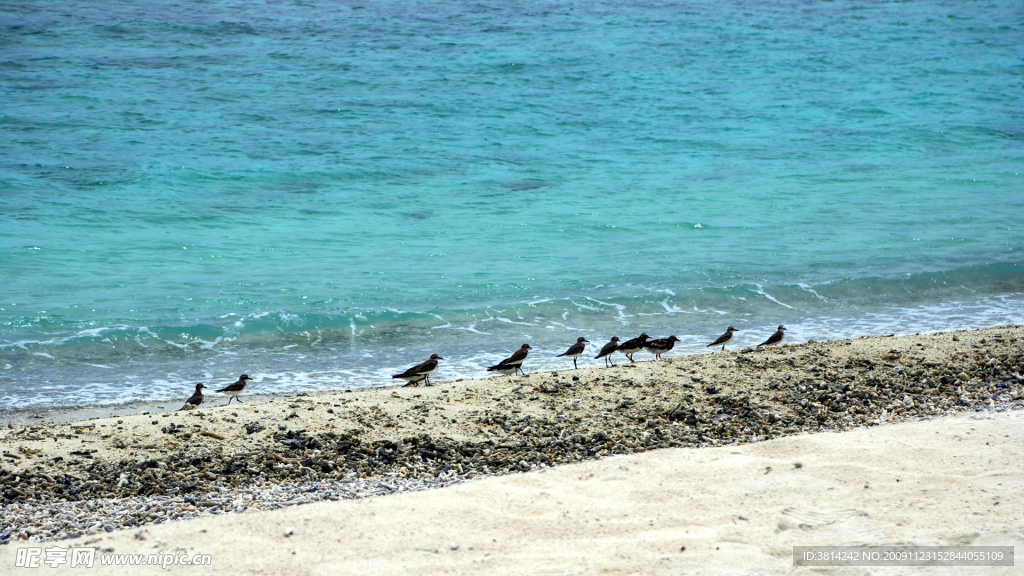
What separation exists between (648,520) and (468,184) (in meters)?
14.4

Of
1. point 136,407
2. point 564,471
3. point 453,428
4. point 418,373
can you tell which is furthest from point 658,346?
point 136,407

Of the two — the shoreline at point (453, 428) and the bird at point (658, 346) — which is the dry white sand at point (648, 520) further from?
the bird at point (658, 346)

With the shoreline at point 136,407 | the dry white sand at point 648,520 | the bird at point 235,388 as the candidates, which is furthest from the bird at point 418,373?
the dry white sand at point 648,520

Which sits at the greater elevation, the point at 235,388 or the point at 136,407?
the point at 235,388

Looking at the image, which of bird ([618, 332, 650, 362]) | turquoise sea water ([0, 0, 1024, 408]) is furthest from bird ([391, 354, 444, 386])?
bird ([618, 332, 650, 362])

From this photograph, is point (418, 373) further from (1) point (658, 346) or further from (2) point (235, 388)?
(1) point (658, 346)

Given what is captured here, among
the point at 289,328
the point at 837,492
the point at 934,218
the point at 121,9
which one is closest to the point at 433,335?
the point at 289,328

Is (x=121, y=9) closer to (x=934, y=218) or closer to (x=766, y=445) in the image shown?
(x=934, y=218)

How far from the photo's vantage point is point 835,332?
11.9 m

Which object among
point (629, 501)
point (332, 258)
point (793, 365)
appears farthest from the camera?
point (332, 258)

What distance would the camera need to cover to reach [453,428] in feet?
24.1

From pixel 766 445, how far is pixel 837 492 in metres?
0.90

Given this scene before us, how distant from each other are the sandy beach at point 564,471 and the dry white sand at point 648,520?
0.05 feet

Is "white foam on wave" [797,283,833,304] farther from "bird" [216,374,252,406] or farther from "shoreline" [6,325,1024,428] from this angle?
"bird" [216,374,252,406]
